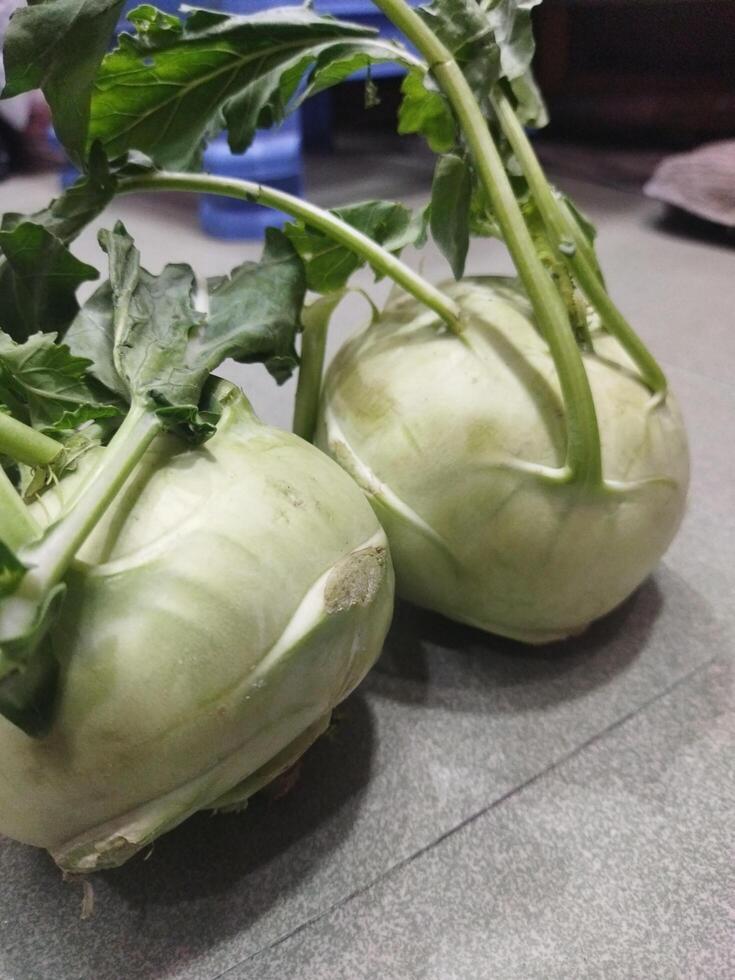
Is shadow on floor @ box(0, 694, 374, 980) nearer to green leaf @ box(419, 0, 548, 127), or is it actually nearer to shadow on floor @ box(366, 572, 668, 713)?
shadow on floor @ box(366, 572, 668, 713)

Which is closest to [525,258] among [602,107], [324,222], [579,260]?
[579,260]

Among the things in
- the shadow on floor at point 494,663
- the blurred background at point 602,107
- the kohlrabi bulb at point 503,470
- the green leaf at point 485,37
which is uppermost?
the green leaf at point 485,37

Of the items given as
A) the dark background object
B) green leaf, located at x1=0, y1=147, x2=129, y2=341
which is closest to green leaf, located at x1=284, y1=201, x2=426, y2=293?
green leaf, located at x1=0, y1=147, x2=129, y2=341

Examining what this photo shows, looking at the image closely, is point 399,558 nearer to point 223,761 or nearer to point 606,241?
point 223,761

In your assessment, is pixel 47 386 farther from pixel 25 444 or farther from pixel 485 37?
pixel 485 37

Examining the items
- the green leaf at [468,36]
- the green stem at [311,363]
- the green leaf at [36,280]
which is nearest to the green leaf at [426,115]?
the green leaf at [468,36]

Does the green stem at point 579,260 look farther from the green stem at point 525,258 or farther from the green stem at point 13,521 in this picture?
the green stem at point 13,521
